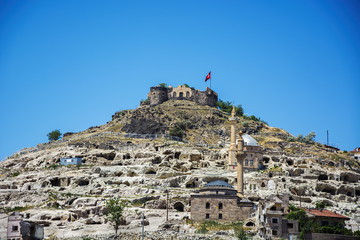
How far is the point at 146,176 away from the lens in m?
101

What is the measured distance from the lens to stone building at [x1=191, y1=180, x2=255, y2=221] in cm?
7700

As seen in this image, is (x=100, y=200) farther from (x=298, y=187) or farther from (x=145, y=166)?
(x=298, y=187)

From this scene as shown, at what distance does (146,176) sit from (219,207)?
84.8 feet

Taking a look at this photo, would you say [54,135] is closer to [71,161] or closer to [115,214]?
[71,161]

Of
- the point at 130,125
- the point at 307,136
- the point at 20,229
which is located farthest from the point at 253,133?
the point at 20,229

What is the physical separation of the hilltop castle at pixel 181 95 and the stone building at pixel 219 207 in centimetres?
8119

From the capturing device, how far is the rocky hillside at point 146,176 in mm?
84062

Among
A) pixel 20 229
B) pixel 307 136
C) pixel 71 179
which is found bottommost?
pixel 20 229

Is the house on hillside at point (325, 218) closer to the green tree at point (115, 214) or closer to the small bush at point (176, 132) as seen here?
the green tree at point (115, 214)

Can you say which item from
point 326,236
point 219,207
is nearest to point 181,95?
point 219,207

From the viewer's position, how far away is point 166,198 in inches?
3457

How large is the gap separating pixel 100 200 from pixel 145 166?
55.1ft

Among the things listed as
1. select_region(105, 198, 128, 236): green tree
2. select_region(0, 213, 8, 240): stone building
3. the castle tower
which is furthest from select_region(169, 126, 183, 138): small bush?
select_region(0, 213, 8, 240): stone building

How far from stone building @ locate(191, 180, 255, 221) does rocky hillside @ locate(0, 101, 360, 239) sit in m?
2.63
